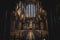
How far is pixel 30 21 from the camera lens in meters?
5.69

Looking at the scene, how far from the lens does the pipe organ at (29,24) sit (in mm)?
5340

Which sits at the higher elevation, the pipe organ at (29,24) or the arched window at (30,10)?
the arched window at (30,10)

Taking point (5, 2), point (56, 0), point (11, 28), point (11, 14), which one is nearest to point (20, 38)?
point (11, 28)

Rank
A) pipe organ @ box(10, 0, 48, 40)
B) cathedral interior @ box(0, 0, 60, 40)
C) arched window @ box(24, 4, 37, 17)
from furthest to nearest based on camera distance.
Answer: arched window @ box(24, 4, 37, 17) < pipe organ @ box(10, 0, 48, 40) < cathedral interior @ box(0, 0, 60, 40)

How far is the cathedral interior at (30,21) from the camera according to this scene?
5160mm

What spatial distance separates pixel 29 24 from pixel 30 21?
121 millimetres

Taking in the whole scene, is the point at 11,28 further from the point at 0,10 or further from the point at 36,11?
the point at 36,11

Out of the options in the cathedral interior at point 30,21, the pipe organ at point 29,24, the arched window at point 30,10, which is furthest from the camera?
the arched window at point 30,10

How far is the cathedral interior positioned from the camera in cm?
516

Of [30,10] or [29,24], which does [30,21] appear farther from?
[30,10]

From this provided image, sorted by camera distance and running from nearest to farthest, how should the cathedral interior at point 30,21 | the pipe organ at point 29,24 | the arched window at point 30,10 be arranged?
the cathedral interior at point 30,21 → the pipe organ at point 29,24 → the arched window at point 30,10

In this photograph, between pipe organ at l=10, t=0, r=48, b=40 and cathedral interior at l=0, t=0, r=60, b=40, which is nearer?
cathedral interior at l=0, t=0, r=60, b=40

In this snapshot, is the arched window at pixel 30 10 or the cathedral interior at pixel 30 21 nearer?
the cathedral interior at pixel 30 21

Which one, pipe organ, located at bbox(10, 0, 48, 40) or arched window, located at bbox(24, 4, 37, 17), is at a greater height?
arched window, located at bbox(24, 4, 37, 17)
